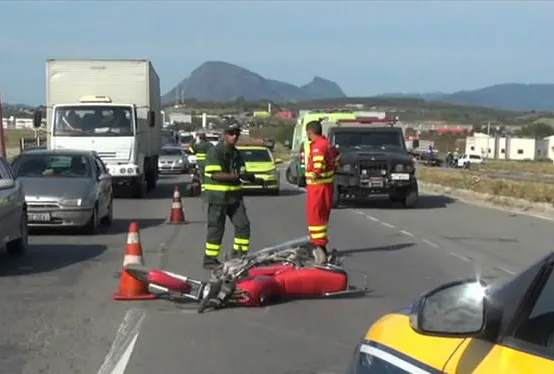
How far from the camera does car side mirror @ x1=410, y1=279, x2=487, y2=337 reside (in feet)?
11.0

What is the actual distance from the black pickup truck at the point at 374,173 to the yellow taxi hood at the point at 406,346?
22.4m

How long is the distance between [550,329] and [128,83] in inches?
1115

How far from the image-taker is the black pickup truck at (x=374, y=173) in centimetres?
2700

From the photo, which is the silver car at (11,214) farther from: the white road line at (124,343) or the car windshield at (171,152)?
the car windshield at (171,152)

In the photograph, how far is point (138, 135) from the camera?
96.1 ft

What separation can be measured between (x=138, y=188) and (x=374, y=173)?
6882 millimetres

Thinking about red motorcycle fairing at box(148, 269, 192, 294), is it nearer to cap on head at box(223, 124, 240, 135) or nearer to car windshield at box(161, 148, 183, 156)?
cap on head at box(223, 124, 240, 135)

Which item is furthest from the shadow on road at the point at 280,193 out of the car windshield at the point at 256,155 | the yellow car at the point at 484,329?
the yellow car at the point at 484,329

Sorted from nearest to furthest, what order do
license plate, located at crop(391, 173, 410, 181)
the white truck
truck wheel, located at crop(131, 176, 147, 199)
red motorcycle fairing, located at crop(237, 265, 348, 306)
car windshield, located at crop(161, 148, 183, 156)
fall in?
red motorcycle fairing, located at crop(237, 265, 348, 306), license plate, located at crop(391, 173, 410, 181), the white truck, truck wheel, located at crop(131, 176, 147, 199), car windshield, located at crop(161, 148, 183, 156)

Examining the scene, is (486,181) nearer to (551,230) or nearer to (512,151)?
(551,230)

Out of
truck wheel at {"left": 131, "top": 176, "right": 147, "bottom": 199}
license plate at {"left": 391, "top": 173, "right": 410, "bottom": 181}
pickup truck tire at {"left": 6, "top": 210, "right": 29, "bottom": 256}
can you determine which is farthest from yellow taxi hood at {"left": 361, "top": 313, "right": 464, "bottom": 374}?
truck wheel at {"left": 131, "top": 176, "right": 147, "bottom": 199}

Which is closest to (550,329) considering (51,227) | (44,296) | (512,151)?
(44,296)

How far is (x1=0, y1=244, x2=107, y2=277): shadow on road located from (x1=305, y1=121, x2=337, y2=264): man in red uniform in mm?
3362

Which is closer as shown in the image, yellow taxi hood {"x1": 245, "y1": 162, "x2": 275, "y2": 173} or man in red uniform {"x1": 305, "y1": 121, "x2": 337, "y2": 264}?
man in red uniform {"x1": 305, "y1": 121, "x2": 337, "y2": 264}
